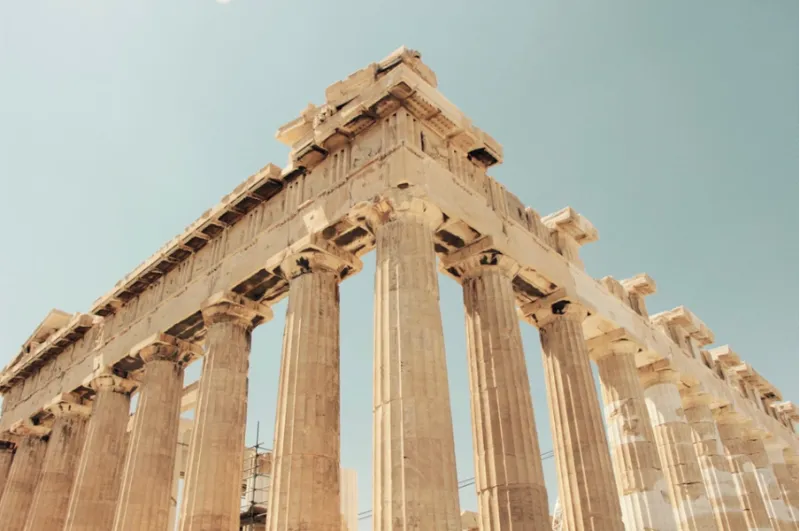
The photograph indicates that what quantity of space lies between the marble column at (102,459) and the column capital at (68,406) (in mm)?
1984

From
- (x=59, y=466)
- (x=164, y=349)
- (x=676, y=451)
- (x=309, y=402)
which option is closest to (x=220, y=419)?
(x=309, y=402)

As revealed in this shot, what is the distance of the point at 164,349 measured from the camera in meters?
23.0

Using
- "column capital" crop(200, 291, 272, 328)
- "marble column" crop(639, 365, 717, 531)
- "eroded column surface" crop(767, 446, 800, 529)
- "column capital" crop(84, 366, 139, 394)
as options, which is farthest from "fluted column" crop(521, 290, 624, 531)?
"eroded column surface" crop(767, 446, 800, 529)

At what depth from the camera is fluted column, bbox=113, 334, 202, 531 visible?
19.8 metres

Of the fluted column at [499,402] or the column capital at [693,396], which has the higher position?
the column capital at [693,396]

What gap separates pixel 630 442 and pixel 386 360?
476 inches

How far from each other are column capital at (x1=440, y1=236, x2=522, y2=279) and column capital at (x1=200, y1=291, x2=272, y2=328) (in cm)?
643

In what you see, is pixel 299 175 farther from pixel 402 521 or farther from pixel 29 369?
pixel 29 369

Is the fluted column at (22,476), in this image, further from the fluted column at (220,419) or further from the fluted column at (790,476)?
the fluted column at (790,476)

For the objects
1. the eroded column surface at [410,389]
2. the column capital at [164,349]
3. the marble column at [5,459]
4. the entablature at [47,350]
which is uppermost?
the entablature at [47,350]

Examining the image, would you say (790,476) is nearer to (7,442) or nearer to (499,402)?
(499,402)

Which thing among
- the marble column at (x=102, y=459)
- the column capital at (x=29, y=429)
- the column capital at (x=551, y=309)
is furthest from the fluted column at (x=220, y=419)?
the column capital at (x=29, y=429)

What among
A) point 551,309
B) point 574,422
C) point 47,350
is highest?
point 47,350

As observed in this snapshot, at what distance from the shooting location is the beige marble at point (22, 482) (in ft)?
90.6
